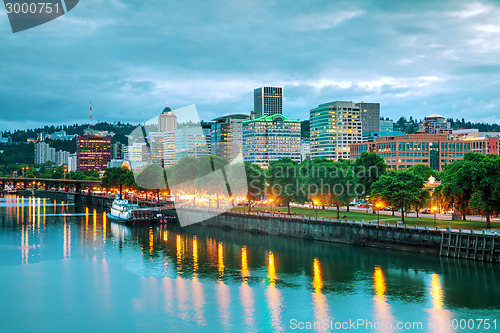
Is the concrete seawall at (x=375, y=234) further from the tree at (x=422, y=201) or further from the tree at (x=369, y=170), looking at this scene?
the tree at (x=369, y=170)

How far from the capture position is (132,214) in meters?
127

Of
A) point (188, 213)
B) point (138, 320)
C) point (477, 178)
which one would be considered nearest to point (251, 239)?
point (188, 213)

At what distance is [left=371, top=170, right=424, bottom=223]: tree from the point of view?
8138cm

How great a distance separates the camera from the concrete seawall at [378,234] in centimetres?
6494

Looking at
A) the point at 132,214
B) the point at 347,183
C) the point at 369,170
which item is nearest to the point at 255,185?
the point at 369,170

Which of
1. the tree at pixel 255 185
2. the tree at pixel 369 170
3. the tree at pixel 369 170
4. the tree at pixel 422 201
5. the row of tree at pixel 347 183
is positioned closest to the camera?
the row of tree at pixel 347 183

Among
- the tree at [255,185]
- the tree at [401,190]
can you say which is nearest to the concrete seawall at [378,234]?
the tree at [401,190]

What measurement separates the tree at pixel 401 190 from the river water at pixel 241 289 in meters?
10.6

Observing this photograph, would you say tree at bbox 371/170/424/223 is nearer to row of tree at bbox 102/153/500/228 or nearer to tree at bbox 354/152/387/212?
row of tree at bbox 102/153/500/228

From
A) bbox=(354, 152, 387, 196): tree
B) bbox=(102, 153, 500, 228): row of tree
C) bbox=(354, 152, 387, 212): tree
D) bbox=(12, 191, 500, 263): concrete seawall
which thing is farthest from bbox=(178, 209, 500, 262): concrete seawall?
bbox=(354, 152, 387, 196): tree

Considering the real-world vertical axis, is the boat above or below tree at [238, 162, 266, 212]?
below

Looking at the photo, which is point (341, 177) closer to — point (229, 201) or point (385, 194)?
point (385, 194)

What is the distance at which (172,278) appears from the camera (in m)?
60.9

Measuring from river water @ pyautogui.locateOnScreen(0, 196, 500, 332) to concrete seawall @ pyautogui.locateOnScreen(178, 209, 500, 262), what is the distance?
1.90m
